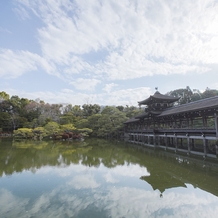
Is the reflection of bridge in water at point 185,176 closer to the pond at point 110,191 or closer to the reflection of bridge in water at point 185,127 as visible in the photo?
the pond at point 110,191

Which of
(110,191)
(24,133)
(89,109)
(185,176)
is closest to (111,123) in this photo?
(89,109)

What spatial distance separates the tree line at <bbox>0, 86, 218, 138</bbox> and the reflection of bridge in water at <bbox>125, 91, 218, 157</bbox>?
17.6 feet

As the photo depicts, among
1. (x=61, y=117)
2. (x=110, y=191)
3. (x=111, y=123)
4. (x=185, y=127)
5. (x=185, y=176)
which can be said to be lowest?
(x=110, y=191)

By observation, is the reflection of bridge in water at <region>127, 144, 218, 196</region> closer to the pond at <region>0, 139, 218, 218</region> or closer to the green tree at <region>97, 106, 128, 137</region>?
the pond at <region>0, 139, 218, 218</region>

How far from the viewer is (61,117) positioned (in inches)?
1435

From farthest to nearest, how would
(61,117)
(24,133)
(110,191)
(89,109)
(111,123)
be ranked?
(89,109)
(61,117)
(111,123)
(24,133)
(110,191)

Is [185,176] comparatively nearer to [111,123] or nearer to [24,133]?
[111,123]

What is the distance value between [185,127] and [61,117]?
2520cm

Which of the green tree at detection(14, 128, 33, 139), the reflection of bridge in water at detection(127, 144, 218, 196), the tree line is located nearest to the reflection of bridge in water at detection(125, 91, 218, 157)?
the reflection of bridge in water at detection(127, 144, 218, 196)

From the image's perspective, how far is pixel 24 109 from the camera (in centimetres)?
3953

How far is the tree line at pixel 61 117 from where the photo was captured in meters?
28.7

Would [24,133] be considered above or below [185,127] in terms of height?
below

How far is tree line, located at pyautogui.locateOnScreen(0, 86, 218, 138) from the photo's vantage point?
94.2 ft

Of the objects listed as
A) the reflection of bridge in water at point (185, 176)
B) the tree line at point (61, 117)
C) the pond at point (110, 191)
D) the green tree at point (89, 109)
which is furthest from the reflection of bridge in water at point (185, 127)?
the green tree at point (89, 109)
